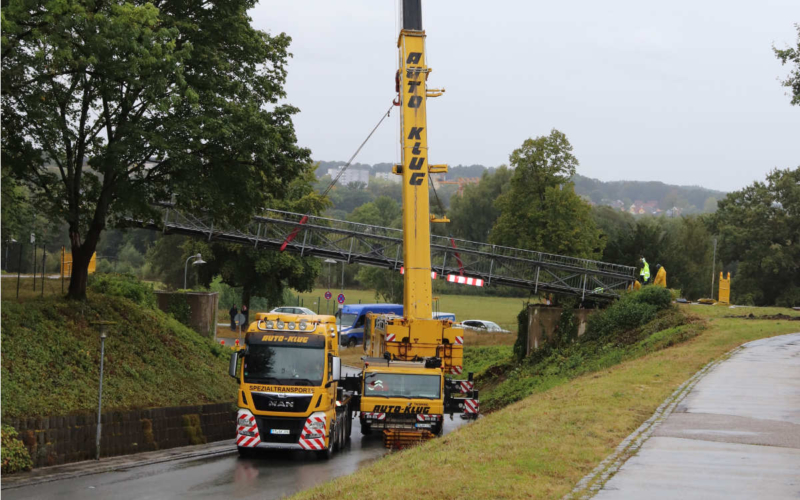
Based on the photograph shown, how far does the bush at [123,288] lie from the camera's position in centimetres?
3127

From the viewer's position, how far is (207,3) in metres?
27.0

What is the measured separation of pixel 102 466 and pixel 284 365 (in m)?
4.82

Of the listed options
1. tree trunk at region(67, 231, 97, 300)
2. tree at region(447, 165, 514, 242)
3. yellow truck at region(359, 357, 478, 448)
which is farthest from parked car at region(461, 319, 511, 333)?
yellow truck at region(359, 357, 478, 448)

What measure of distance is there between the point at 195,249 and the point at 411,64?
138ft

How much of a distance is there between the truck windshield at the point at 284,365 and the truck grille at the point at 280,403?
15.3 inches

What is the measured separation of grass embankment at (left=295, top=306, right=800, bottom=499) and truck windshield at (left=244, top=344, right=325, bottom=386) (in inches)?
181

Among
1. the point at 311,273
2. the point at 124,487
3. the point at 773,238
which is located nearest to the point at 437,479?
the point at 124,487

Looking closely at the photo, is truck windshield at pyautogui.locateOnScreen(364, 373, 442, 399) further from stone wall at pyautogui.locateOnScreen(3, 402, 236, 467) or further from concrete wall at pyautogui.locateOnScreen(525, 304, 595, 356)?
concrete wall at pyautogui.locateOnScreen(525, 304, 595, 356)

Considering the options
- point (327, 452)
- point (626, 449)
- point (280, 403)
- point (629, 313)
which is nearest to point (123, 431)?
point (280, 403)

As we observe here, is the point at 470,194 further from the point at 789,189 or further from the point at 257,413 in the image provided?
the point at 257,413

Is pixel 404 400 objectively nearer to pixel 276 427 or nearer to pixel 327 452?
pixel 327 452

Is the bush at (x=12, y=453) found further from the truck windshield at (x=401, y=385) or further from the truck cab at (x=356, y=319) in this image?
the truck cab at (x=356, y=319)

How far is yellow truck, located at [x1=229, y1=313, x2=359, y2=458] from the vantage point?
21.2m

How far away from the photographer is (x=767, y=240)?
69.4 meters
